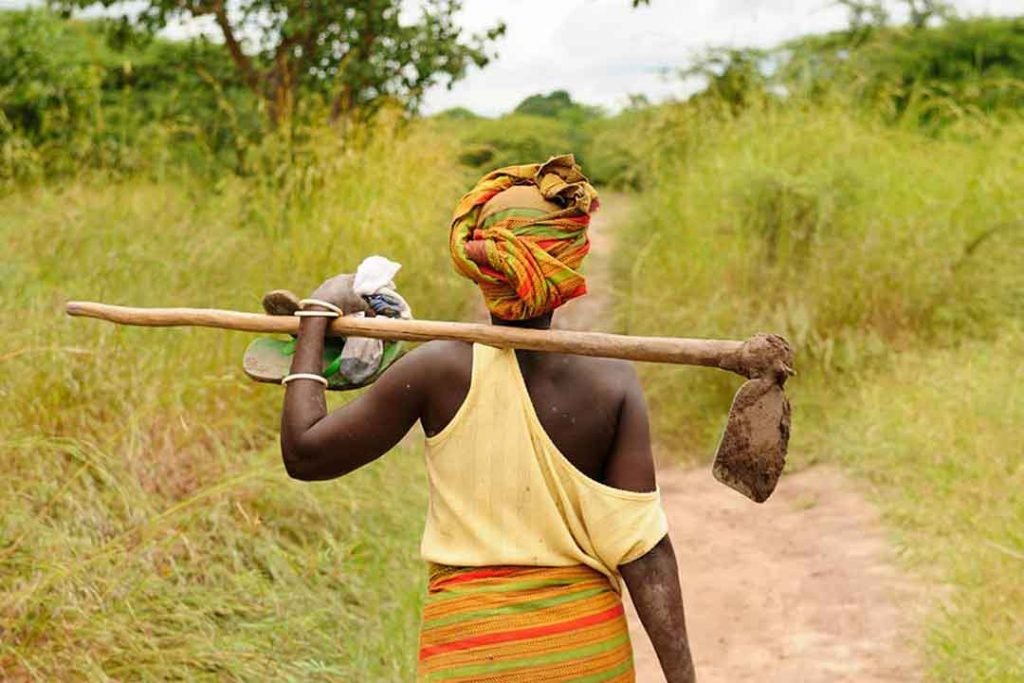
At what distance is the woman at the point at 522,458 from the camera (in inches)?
81.1

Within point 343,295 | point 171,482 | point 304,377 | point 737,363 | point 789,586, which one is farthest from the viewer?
point 789,586

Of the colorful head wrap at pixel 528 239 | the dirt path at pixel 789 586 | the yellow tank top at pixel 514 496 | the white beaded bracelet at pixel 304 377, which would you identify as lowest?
the dirt path at pixel 789 586

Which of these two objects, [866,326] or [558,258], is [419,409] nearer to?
[558,258]

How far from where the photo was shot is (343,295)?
2.24 metres

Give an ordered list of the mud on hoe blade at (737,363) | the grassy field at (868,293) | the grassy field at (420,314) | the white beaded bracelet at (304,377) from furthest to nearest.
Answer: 1. the grassy field at (868,293)
2. the grassy field at (420,314)
3. the white beaded bracelet at (304,377)
4. the mud on hoe blade at (737,363)

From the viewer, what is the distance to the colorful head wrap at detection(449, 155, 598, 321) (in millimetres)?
2033

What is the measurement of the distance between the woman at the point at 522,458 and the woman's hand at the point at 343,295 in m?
0.13

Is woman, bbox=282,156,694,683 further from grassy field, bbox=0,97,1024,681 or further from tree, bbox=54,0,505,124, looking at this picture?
tree, bbox=54,0,505,124

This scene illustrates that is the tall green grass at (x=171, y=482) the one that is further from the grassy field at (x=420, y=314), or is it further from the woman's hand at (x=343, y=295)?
the woman's hand at (x=343, y=295)

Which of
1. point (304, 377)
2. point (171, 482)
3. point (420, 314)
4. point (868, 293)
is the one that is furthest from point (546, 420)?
point (420, 314)

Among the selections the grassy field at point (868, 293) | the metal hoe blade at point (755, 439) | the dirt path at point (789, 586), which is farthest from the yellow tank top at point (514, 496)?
the grassy field at point (868, 293)

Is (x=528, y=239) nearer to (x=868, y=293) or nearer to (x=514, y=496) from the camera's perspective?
(x=514, y=496)

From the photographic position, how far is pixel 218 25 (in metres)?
8.10

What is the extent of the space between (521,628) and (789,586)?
3058 millimetres
